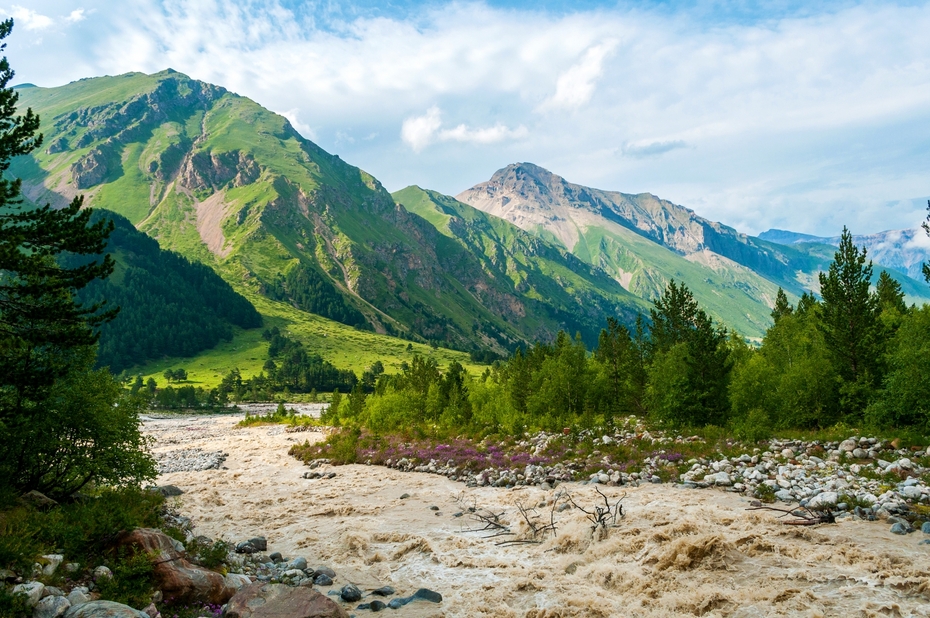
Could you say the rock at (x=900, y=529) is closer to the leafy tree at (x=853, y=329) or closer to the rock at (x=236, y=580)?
the leafy tree at (x=853, y=329)

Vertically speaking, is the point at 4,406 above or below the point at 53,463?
above

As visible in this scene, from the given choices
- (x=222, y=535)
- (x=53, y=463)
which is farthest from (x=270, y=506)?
(x=53, y=463)

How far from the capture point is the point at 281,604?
14383mm

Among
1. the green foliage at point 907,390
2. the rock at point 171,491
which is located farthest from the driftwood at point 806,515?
the rock at point 171,491

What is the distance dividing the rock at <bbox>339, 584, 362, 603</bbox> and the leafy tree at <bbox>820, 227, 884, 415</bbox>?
37.3 metres

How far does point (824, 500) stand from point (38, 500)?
32.9 m

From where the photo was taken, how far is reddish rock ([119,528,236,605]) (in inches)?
581

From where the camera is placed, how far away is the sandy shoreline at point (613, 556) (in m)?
14.8

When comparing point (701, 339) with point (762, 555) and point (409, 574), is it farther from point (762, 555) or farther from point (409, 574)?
point (409, 574)

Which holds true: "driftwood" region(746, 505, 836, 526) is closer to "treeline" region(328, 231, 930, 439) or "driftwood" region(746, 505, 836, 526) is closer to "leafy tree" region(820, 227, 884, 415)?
"treeline" region(328, 231, 930, 439)

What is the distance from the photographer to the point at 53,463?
Result: 19.8 meters

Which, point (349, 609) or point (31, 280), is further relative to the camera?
point (31, 280)

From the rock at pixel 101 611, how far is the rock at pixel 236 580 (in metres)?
4.66

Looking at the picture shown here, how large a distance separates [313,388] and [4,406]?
17372 centimetres
